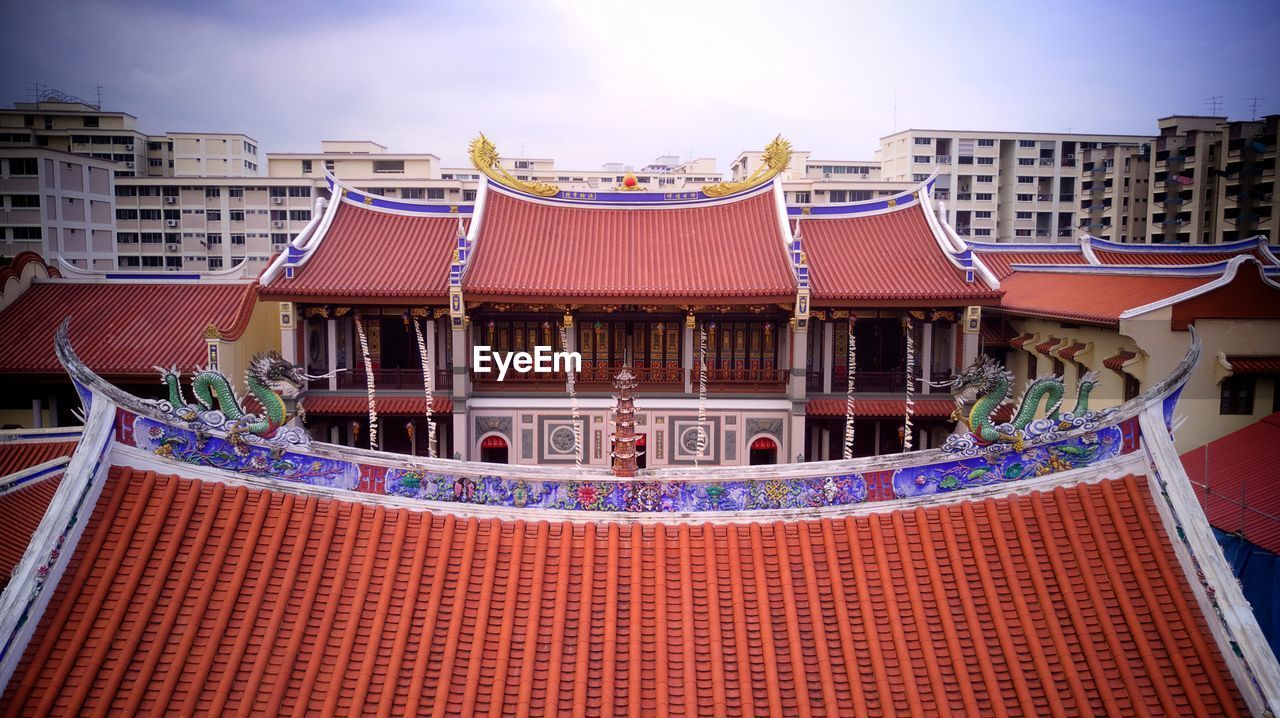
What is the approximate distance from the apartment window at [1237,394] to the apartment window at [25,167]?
46.9 m

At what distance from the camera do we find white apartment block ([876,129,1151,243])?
59.4 m

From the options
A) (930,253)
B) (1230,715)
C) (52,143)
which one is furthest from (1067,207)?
(52,143)

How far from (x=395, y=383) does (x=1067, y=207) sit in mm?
57909

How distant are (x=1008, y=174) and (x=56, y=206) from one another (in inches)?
2531

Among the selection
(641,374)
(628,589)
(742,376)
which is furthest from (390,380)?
(628,589)

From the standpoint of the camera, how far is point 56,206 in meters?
37.8

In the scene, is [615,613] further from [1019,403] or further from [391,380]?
[391,380]

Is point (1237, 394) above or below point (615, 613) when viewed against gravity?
below

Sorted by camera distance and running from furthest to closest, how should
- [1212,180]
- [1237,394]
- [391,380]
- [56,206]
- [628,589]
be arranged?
1. [1212,180]
2. [56,206]
3. [391,380]
4. [1237,394]
5. [628,589]

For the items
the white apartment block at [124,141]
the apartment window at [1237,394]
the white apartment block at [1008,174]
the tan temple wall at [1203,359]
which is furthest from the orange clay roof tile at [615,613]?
the white apartment block at [1008,174]

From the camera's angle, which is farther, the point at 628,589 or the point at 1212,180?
the point at 1212,180

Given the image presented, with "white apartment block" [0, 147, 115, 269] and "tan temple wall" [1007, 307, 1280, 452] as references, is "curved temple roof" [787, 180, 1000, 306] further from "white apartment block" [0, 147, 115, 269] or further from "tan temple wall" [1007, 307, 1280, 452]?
"white apartment block" [0, 147, 115, 269]

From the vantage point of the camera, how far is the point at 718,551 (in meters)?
6.30

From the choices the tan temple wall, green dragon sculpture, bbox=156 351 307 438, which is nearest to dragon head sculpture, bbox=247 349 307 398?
green dragon sculpture, bbox=156 351 307 438
